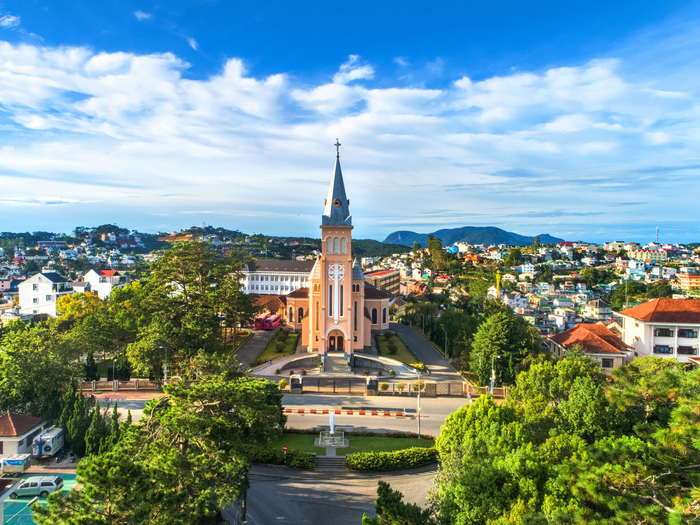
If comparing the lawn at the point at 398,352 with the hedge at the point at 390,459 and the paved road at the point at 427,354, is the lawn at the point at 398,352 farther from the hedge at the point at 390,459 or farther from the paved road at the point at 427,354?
the hedge at the point at 390,459

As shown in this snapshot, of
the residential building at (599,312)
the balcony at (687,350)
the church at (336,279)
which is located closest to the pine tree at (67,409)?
the church at (336,279)

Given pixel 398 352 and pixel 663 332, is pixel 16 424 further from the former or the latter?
pixel 663 332

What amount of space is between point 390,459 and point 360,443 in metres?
2.78

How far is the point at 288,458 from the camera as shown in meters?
21.6

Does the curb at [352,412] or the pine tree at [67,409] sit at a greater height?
the pine tree at [67,409]

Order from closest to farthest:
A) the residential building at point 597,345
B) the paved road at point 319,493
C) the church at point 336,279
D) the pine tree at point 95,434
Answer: the paved road at point 319,493, the pine tree at point 95,434, the residential building at point 597,345, the church at point 336,279

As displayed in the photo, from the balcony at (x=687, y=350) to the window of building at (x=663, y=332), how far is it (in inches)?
60.2

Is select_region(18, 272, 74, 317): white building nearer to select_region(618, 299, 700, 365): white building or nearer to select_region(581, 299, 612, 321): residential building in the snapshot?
select_region(618, 299, 700, 365): white building

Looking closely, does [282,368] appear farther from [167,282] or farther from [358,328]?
[167,282]

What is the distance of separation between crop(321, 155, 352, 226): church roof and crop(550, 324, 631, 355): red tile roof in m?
22.7

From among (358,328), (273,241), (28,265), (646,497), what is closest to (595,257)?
(273,241)

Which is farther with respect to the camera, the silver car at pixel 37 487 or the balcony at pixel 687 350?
the balcony at pixel 687 350

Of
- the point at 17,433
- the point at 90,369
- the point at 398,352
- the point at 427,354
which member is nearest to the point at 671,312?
the point at 427,354

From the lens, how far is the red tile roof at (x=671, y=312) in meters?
37.0
